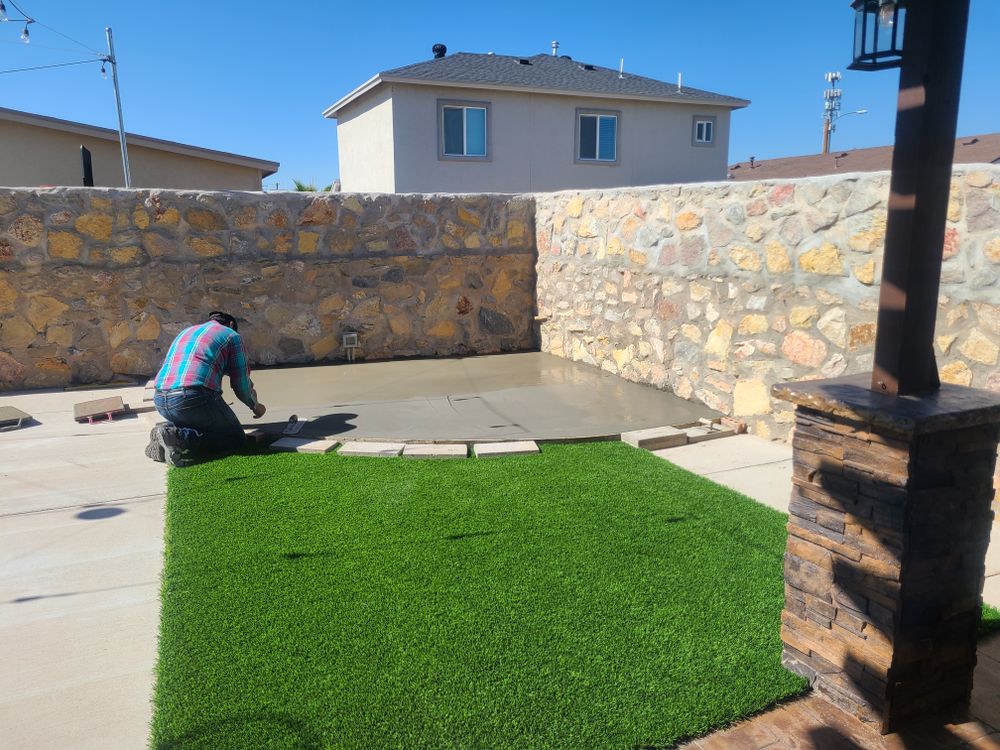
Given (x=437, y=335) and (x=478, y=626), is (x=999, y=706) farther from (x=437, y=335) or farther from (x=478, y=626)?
(x=437, y=335)

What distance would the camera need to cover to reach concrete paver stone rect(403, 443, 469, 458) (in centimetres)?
506

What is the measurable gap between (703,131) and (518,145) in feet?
18.7

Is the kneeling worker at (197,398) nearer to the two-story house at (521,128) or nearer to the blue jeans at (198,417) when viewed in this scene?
the blue jeans at (198,417)

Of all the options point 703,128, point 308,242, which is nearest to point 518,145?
point 703,128

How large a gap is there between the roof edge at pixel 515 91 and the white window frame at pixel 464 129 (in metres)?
0.37

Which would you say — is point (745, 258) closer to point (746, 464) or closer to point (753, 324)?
point (753, 324)

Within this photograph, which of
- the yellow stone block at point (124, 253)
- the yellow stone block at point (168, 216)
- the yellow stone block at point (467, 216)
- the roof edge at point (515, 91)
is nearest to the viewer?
the yellow stone block at point (124, 253)

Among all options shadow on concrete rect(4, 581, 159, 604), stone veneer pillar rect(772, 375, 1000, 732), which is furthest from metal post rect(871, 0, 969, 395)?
shadow on concrete rect(4, 581, 159, 604)

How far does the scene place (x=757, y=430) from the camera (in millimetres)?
5473

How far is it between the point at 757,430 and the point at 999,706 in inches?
123

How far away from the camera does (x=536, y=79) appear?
17109 millimetres

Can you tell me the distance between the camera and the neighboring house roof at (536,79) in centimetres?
1585

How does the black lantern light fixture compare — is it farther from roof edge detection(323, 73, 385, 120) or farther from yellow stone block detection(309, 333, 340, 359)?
roof edge detection(323, 73, 385, 120)

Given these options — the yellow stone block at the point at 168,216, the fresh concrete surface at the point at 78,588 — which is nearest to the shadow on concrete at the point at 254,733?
the fresh concrete surface at the point at 78,588
